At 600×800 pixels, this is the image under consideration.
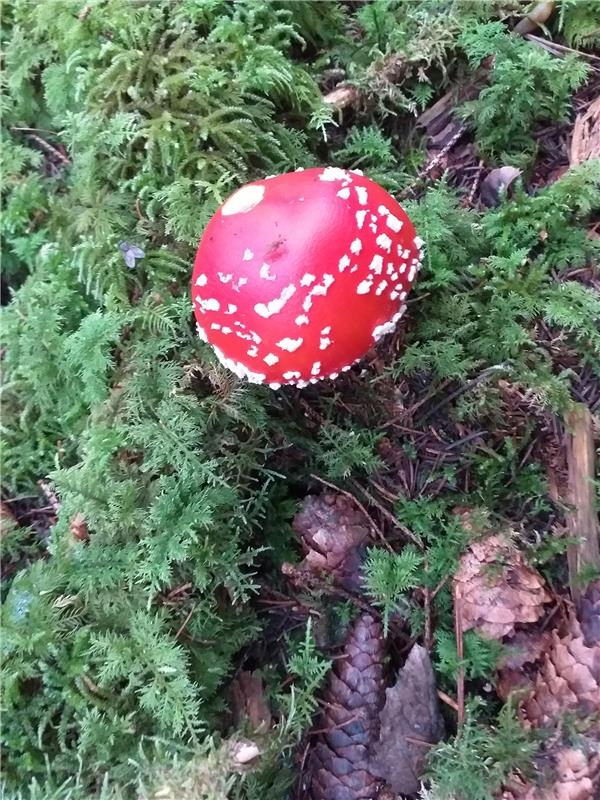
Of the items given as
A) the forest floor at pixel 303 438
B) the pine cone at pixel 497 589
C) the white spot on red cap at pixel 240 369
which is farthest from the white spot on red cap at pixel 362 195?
the pine cone at pixel 497 589

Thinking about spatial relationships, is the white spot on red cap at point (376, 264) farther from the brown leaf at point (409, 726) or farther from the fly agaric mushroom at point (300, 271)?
the brown leaf at point (409, 726)

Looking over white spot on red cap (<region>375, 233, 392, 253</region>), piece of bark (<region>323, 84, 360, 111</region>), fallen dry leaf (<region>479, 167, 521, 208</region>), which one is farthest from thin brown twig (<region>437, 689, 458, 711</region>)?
piece of bark (<region>323, 84, 360, 111</region>)

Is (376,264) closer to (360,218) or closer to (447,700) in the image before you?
(360,218)

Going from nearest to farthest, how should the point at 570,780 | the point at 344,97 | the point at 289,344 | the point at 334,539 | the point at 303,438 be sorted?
the point at 570,780, the point at 289,344, the point at 334,539, the point at 303,438, the point at 344,97

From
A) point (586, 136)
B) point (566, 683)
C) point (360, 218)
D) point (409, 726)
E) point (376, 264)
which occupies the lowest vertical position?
point (409, 726)

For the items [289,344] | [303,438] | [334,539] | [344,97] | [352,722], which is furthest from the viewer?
[344,97]

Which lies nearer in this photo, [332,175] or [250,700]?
[332,175]

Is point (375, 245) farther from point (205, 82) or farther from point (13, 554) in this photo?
point (13, 554)

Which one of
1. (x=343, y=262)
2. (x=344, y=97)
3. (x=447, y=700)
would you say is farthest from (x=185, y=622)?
(x=344, y=97)
